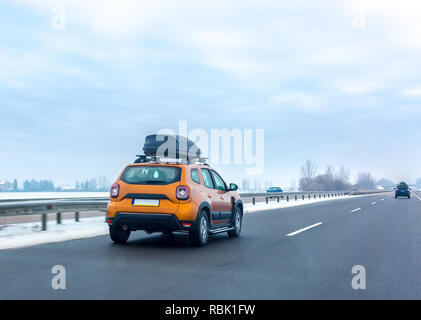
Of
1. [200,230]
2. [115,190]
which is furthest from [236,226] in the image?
[115,190]

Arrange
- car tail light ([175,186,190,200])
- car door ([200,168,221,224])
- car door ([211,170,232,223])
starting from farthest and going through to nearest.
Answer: car door ([211,170,232,223]), car door ([200,168,221,224]), car tail light ([175,186,190,200])

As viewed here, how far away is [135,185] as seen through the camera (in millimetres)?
9266

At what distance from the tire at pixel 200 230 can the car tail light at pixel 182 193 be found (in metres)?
0.52

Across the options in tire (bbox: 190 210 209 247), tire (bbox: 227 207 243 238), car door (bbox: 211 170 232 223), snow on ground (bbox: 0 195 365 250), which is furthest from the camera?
tire (bbox: 227 207 243 238)

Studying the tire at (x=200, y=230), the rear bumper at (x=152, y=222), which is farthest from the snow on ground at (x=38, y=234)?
the tire at (x=200, y=230)

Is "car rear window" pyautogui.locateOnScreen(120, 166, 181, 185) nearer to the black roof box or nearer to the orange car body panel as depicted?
the orange car body panel

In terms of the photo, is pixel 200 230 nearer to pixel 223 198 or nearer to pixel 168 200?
pixel 168 200

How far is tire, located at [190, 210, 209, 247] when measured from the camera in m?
9.25

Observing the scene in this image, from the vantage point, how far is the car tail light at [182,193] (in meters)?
9.07

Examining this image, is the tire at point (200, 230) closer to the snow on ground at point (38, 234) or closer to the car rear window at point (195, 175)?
the car rear window at point (195, 175)

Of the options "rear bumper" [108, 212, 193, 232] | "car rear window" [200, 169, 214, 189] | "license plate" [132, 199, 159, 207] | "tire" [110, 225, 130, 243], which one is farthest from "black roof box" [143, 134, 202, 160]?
"rear bumper" [108, 212, 193, 232]

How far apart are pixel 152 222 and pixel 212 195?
1.76 meters
